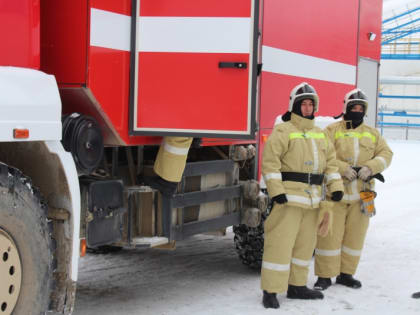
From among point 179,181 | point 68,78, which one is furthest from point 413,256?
point 68,78

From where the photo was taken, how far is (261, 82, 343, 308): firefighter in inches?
196

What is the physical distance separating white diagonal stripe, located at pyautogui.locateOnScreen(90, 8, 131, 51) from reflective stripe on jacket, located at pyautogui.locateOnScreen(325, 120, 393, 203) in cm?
254

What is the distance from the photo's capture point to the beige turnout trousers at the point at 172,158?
4.27 meters

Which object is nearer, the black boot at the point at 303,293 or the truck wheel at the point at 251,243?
the black boot at the point at 303,293

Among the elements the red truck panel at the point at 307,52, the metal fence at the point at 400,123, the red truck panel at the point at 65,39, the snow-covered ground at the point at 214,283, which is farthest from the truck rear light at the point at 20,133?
the metal fence at the point at 400,123

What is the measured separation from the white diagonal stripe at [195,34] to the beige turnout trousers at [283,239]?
1.53 metres

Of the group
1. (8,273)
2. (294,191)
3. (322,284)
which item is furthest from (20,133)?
(322,284)

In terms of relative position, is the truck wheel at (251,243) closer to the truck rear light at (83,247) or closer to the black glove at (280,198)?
the black glove at (280,198)

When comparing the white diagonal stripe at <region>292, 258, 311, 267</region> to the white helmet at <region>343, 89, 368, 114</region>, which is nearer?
the white diagonal stripe at <region>292, 258, 311, 267</region>

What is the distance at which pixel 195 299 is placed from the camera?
512cm

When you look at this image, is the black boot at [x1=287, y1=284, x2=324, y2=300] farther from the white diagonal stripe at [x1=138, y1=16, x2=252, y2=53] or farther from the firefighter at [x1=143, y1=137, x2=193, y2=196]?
the white diagonal stripe at [x1=138, y1=16, x2=252, y2=53]

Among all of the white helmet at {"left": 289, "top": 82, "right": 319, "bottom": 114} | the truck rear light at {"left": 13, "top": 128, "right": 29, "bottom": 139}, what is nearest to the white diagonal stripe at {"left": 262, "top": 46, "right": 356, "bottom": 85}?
the white helmet at {"left": 289, "top": 82, "right": 319, "bottom": 114}

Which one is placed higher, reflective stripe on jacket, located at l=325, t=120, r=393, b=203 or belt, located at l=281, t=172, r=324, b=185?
reflective stripe on jacket, located at l=325, t=120, r=393, b=203

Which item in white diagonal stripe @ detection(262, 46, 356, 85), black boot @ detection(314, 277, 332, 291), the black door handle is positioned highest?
white diagonal stripe @ detection(262, 46, 356, 85)
